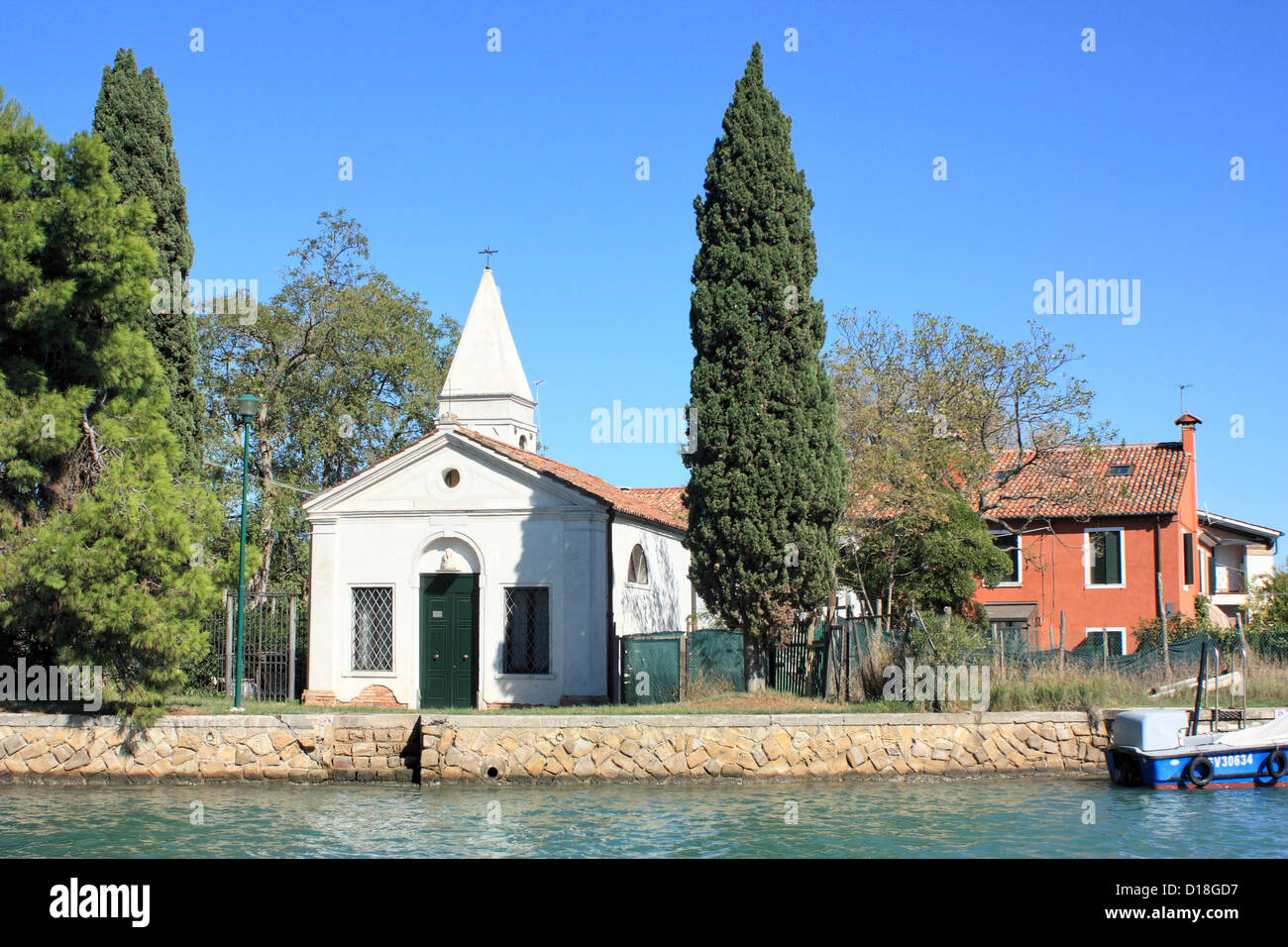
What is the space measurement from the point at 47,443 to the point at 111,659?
346 cm

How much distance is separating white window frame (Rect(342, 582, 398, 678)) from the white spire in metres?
6.25

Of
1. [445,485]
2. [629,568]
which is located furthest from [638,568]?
[445,485]

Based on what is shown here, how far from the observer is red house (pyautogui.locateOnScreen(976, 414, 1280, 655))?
34.7m

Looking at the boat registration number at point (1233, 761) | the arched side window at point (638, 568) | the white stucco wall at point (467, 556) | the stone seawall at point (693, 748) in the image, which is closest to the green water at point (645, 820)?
the stone seawall at point (693, 748)

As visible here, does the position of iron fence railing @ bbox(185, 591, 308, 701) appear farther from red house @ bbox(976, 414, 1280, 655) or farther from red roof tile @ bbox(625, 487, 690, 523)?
red house @ bbox(976, 414, 1280, 655)

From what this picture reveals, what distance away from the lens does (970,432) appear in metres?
28.9

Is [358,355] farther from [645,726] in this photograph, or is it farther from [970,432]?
[645,726]

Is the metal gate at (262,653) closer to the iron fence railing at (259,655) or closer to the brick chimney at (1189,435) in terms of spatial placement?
the iron fence railing at (259,655)

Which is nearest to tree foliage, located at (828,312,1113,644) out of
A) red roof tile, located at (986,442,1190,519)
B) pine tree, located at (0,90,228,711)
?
red roof tile, located at (986,442,1190,519)

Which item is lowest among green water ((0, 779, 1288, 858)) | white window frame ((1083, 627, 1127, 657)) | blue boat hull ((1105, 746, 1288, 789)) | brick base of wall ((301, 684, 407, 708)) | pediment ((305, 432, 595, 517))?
green water ((0, 779, 1288, 858))

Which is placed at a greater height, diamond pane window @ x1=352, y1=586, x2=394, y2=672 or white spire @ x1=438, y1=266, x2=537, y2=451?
white spire @ x1=438, y1=266, x2=537, y2=451

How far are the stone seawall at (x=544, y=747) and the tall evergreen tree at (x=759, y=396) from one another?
124 inches

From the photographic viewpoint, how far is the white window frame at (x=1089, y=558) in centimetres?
3528
